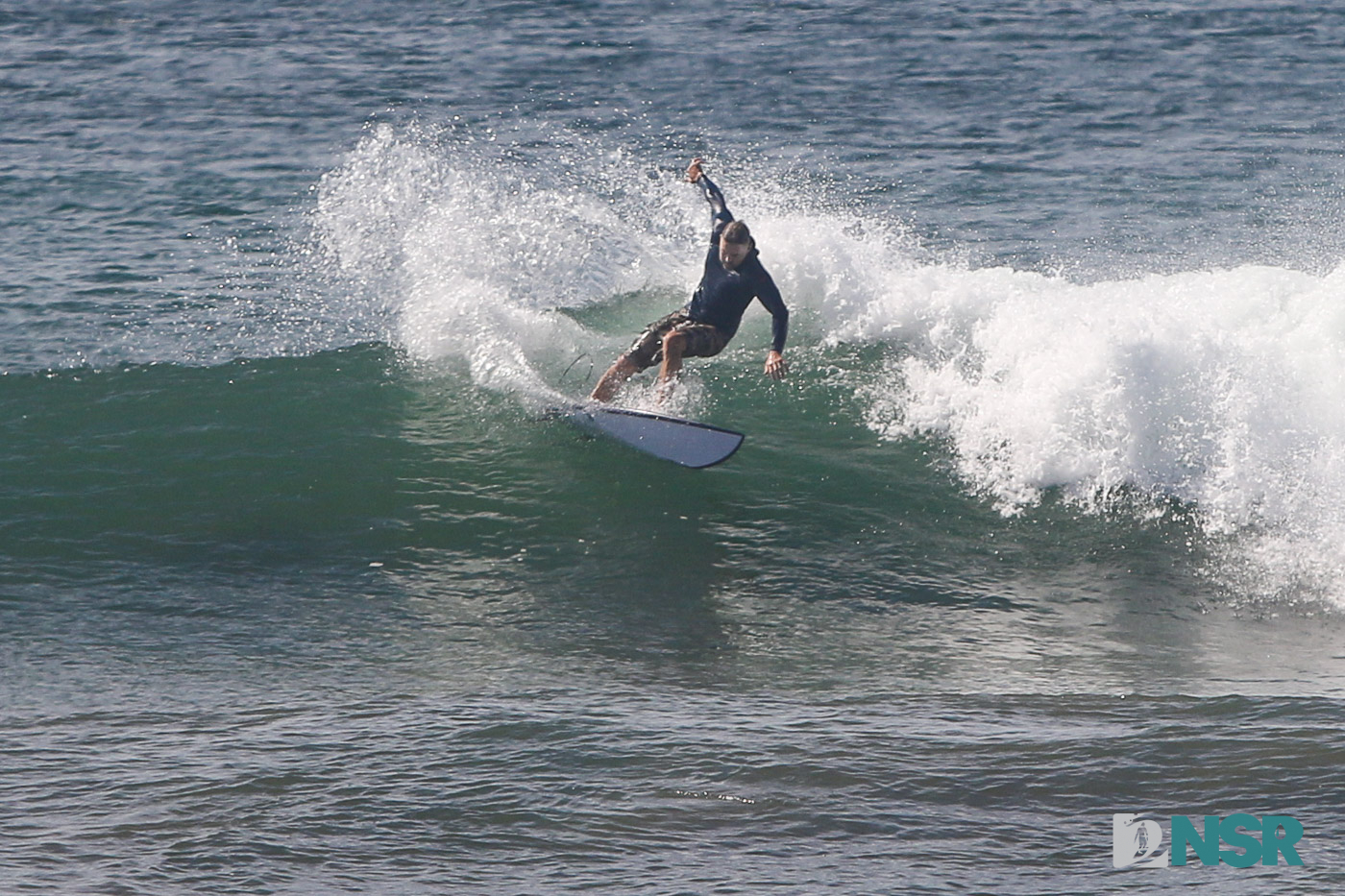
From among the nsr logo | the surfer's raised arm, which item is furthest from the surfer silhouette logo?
the surfer's raised arm

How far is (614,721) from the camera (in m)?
7.33

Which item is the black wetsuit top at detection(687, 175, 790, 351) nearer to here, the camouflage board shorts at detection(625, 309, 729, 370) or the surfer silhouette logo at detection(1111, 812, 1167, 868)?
the camouflage board shorts at detection(625, 309, 729, 370)

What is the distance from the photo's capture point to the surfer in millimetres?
10875

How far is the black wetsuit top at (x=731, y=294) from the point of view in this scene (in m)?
10.9

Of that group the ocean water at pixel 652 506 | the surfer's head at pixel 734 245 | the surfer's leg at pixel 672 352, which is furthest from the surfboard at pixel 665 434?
the surfer's head at pixel 734 245

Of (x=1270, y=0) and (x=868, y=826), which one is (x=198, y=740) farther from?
(x=1270, y=0)

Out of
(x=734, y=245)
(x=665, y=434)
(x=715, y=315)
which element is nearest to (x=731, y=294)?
(x=715, y=315)

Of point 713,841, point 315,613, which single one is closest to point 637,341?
point 315,613

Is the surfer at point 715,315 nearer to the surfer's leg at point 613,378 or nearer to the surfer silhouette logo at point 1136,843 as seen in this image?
the surfer's leg at point 613,378

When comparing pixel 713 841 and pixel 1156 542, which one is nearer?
pixel 713 841

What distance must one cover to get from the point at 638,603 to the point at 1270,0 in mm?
21842

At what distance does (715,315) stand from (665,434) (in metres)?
1.27

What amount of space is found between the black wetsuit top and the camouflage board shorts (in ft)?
0.21

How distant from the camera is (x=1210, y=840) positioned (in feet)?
19.9
